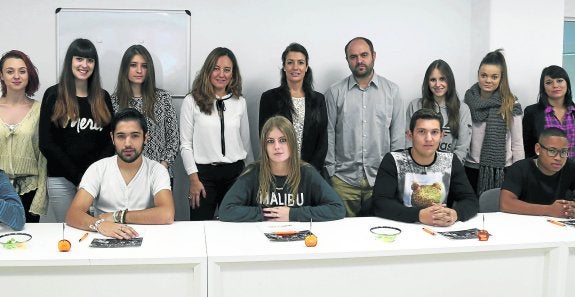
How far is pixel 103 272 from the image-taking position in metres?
1.93

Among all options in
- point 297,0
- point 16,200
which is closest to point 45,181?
point 16,200

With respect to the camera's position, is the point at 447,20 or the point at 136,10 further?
the point at 447,20

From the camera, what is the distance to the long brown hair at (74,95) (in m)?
3.00

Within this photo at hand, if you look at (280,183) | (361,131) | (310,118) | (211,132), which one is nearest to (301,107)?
(310,118)

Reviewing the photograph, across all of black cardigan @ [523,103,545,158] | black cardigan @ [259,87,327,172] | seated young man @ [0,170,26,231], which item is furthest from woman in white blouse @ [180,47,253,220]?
black cardigan @ [523,103,545,158]

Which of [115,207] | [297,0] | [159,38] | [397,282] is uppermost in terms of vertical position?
[297,0]

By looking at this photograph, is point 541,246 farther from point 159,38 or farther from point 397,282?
point 159,38

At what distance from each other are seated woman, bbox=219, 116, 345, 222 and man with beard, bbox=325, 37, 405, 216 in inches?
32.3

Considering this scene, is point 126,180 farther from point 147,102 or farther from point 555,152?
point 555,152

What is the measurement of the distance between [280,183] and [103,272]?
1029 mm

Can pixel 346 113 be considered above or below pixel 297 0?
below

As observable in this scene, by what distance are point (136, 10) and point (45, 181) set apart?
4.89 ft

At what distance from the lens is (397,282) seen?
2.11 m

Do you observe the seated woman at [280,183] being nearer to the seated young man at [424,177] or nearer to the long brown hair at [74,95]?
the seated young man at [424,177]
